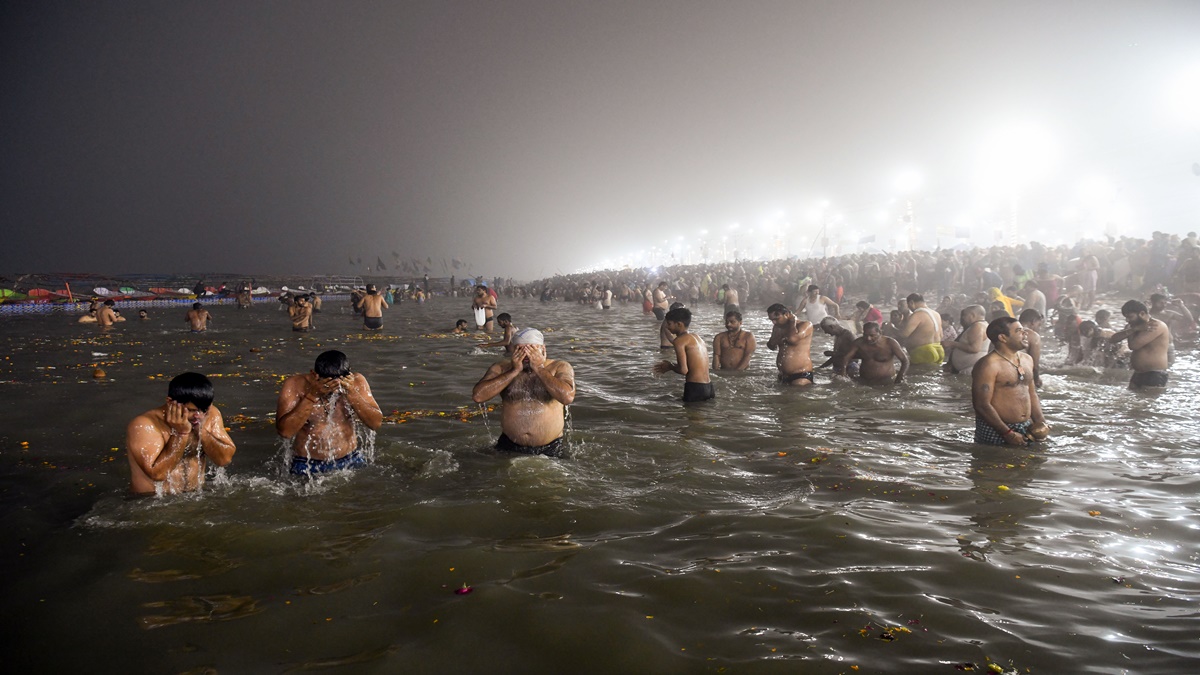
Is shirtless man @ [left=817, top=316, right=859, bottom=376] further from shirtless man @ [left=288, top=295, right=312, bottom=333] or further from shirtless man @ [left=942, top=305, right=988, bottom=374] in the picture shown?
shirtless man @ [left=288, top=295, right=312, bottom=333]

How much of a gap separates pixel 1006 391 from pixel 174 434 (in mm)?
7232

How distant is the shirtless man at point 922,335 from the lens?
10766mm

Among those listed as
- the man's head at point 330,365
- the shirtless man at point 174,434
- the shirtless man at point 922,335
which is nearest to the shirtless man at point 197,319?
the shirtless man at point 174,434

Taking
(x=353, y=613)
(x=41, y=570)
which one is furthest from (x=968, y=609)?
(x=41, y=570)

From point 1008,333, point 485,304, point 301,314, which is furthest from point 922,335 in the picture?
point 301,314

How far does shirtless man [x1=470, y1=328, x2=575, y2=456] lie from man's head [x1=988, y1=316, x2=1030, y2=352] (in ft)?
13.5

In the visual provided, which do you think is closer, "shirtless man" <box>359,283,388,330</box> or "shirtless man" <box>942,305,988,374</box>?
"shirtless man" <box>942,305,988,374</box>

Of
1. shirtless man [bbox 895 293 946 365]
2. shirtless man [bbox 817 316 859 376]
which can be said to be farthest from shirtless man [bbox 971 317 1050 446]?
shirtless man [bbox 895 293 946 365]

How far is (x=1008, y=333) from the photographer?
5707 millimetres

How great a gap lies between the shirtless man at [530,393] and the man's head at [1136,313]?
815 cm

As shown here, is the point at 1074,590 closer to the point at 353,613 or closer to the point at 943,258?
the point at 353,613

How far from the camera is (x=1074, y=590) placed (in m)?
3.31

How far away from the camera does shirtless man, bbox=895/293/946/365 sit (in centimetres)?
1077

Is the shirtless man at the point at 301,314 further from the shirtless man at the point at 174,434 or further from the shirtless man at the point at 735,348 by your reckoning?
the shirtless man at the point at 174,434
